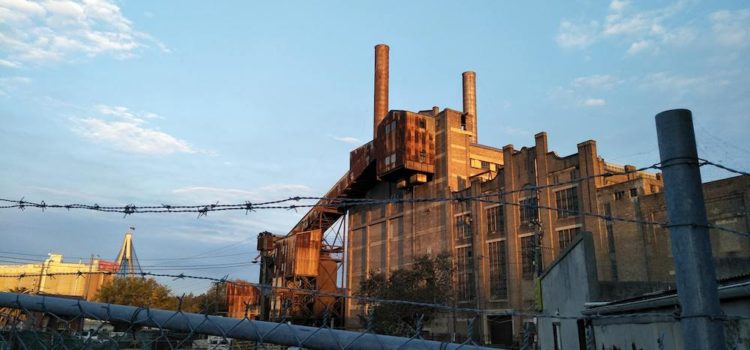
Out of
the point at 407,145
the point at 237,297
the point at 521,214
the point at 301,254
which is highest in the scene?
the point at 407,145

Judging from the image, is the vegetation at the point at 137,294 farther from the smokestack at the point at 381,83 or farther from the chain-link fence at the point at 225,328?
the chain-link fence at the point at 225,328

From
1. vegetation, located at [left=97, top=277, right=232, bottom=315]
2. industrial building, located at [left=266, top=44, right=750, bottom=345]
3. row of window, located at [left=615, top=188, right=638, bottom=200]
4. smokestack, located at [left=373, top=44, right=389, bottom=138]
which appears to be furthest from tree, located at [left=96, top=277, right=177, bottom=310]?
row of window, located at [left=615, top=188, right=638, bottom=200]

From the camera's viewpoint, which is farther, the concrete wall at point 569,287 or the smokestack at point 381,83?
the smokestack at point 381,83

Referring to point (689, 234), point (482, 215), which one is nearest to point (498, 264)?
point (482, 215)

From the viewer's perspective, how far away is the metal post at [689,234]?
10.0 feet

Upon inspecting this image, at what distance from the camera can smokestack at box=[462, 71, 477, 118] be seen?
217ft

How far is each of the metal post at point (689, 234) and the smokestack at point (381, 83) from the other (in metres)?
59.2

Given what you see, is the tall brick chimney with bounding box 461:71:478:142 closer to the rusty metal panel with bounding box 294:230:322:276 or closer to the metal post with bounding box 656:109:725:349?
the rusty metal panel with bounding box 294:230:322:276

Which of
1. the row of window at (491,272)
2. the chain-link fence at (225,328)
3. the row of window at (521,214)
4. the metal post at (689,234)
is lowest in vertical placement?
the chain-link fence at (225,328)

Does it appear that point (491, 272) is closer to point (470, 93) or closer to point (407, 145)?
point (407, 145)

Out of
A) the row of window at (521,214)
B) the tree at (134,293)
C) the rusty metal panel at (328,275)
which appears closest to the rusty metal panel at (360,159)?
the rusty metal panel at (328,275)

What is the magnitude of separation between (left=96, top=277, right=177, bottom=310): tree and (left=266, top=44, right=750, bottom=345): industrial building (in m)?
13.2

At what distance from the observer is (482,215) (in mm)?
48219

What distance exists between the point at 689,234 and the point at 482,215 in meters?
45.8
